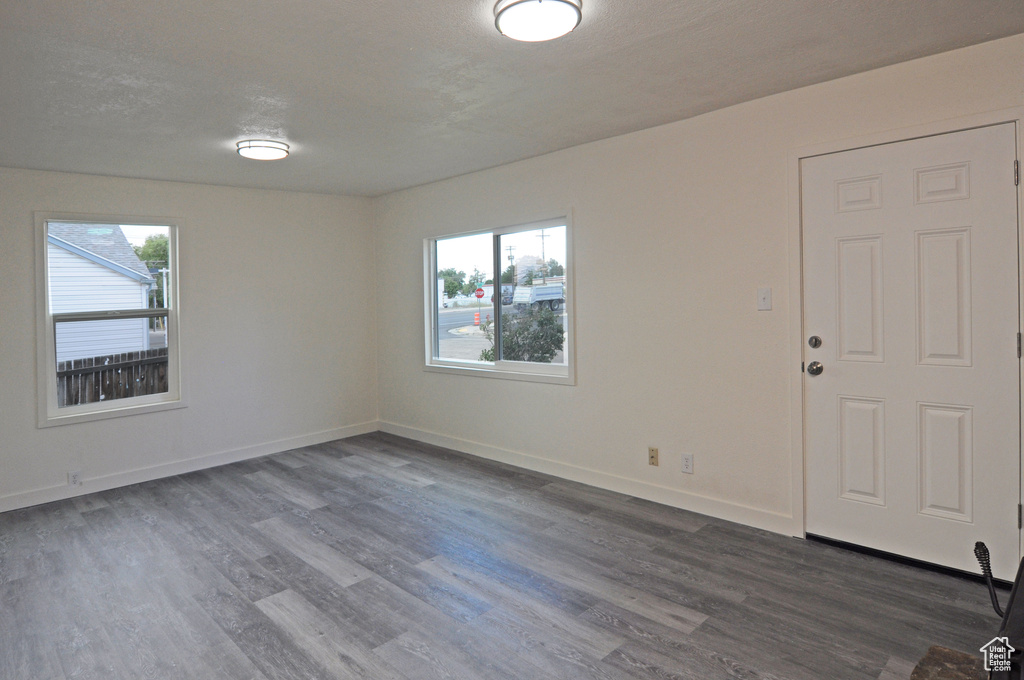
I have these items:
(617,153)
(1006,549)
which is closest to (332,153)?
(617,153)

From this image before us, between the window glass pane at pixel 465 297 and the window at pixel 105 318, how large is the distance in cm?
224

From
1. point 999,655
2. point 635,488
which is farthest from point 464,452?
point 999,655

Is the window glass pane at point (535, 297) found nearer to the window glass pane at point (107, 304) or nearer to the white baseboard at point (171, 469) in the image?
the white baseboard at point (171, 469)

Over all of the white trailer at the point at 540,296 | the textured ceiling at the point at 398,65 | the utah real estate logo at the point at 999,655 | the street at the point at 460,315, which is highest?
the textured ceiling at the point at 398,65

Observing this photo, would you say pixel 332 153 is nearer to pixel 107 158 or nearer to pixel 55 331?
pixel 107 158

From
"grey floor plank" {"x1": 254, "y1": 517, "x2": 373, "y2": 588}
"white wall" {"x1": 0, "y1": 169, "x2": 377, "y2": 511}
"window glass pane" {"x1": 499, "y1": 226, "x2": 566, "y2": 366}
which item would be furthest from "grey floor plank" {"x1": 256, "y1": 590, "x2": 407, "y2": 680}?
"white wall" {"x1": 0, "y1": 169, "x2": 377, "y2": 511}

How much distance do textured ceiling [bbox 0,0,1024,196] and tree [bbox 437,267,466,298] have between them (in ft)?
5.20

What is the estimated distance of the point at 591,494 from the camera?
159 inches

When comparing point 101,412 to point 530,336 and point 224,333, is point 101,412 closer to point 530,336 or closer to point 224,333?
point 224,333

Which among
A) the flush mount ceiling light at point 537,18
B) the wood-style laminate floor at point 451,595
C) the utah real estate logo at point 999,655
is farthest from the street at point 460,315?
the utah real estate logo at point 999,655

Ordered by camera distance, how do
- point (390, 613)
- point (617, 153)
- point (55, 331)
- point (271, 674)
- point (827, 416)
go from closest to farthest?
point (271, 674) → point (390, 613) → point (827, 416) → point (617, 153) → point (55, 331)

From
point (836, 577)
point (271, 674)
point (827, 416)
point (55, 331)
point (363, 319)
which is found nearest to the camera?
point (271, 674)

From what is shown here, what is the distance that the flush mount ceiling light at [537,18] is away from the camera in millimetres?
2115

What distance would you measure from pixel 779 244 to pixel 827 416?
3.11ft
